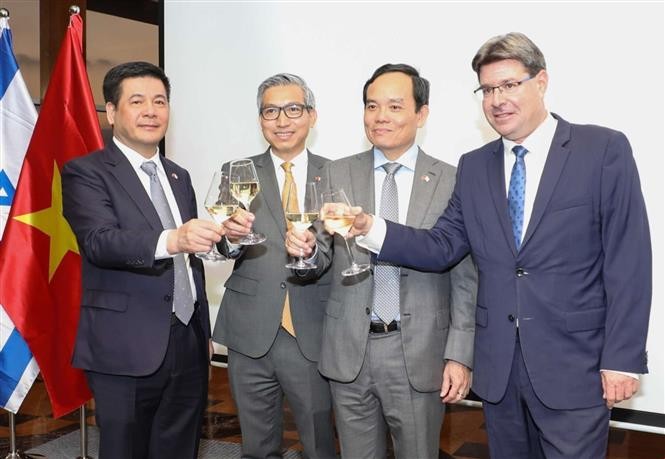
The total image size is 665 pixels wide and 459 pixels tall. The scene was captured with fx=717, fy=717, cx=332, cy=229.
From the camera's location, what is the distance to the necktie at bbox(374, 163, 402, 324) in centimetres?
244

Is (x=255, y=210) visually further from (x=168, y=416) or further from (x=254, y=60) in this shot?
(x=254, y=60)

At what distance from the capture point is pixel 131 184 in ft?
8.36

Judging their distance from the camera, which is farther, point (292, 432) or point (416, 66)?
point (292, 432)

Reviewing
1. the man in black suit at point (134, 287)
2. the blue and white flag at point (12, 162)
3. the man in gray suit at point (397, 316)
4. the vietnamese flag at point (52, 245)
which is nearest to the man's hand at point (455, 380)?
the man in gray suit at point (397, 316)

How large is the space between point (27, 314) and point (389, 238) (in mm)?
1913

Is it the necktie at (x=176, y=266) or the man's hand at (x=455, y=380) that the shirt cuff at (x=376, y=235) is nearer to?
the man's hand at (x=455, y=380)

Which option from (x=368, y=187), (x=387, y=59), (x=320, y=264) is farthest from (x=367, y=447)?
(x=387, y=59)

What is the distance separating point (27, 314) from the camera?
3.34 metres

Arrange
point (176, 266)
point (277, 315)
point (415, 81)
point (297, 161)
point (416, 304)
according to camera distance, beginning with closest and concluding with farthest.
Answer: point (416, 304) → point (415, 81) → point (176, 266) → point (277, 315) → point (297, 161)

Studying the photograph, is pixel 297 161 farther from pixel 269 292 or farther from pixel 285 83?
pixel 269 292

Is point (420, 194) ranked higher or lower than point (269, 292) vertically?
higher

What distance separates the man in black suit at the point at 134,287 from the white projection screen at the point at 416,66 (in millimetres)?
1378

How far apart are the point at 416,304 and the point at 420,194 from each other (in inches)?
15.2

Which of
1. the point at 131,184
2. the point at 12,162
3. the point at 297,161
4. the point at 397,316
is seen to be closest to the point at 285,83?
the point at 297,161
